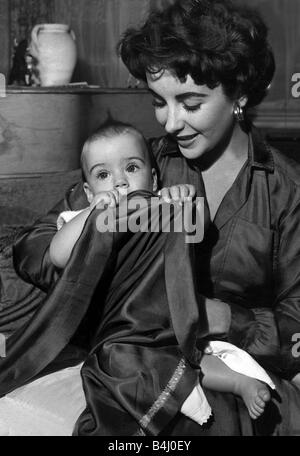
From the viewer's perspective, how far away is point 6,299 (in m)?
3.38

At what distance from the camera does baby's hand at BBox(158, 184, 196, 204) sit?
2.54m

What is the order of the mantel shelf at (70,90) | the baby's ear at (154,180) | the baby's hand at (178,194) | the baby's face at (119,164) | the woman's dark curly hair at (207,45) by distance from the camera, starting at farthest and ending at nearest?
the mantel shelf at (70,90), the baby's ear at (154,180), the baby's face at (119,164), the woman's dark curly hair at (207,45), the baby's hand at (178,194)

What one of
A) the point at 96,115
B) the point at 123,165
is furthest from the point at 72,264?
the point at 96,115

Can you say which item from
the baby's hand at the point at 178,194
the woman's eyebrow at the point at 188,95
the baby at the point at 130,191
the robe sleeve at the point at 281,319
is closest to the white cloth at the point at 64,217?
the baby at the point at 130,191

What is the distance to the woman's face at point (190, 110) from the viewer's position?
2672 millimetres

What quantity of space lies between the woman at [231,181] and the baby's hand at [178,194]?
22 centimetres

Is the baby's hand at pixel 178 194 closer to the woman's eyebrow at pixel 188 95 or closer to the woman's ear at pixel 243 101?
the woman's eyebrow at pixel 188 95

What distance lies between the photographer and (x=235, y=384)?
2.42m

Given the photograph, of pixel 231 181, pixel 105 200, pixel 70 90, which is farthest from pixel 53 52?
pixel 105 200

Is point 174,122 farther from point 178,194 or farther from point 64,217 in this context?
point 64,217

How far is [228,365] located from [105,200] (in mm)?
602
